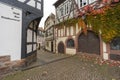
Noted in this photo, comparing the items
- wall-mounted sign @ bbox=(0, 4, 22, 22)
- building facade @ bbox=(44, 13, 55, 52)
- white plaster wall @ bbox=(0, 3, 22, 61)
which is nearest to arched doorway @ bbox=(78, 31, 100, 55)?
white plaster wall @ bbox=(0, 3, 22, 61)

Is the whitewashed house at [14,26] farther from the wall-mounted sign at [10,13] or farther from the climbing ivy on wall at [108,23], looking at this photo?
the climbing ivy on wall at [108,23]

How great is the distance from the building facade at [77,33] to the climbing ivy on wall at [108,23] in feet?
1.53

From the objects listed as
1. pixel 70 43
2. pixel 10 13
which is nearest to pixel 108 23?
pixel 70 43

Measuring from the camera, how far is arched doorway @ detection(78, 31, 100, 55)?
38.1ft

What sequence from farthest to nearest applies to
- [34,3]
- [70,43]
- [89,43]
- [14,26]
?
[70,43] → [89,43] → [34,3] → [14,26]

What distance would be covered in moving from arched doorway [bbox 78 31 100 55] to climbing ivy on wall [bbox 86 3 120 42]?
91 centimetres

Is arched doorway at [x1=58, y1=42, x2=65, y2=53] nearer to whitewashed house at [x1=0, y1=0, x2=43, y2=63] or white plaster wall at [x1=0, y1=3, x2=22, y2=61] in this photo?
whitewashed house at [x1=0, y1=0, x2=43, y2=63]

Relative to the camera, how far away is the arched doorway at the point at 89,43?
11602 millimetres

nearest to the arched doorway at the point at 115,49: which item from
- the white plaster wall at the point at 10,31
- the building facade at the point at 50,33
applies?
the white plaster wall at the point at 10,31

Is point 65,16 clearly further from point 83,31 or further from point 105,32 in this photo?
point 105,32

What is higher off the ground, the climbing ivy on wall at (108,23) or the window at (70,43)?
the climbing ivy on wall at (108,23)

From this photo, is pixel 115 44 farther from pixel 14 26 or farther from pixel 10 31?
pixel 10 31

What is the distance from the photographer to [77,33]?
46.1ft

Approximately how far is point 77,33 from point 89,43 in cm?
207
